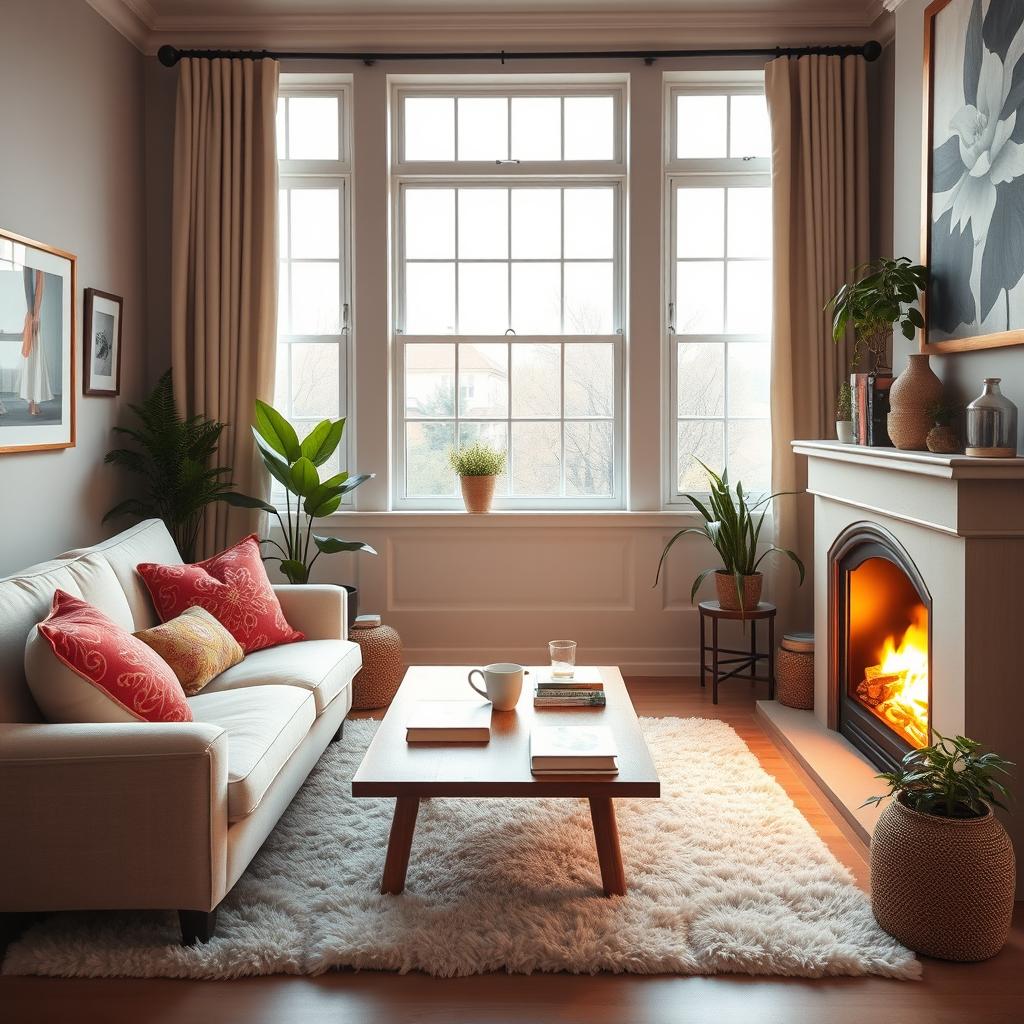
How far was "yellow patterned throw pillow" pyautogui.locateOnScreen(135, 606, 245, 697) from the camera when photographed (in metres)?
2.94

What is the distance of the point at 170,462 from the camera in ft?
14.2

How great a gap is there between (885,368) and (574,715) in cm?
238

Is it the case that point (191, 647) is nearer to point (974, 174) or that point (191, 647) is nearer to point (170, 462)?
point (170, 462)

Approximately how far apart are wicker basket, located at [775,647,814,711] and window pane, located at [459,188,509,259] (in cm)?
235

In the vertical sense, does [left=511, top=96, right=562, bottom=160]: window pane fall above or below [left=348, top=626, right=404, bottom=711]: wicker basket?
above

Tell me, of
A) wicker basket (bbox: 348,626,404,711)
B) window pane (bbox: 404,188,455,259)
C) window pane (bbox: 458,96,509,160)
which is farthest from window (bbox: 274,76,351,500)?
wicker basket (bbox: 348,626,404,711)

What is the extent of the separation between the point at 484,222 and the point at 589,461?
50.6 inches

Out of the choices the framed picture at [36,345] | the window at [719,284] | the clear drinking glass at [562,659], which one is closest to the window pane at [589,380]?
the window at [719,284]

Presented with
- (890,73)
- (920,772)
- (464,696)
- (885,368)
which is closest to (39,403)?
(464,696)

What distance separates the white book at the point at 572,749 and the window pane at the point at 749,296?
9.10 feet

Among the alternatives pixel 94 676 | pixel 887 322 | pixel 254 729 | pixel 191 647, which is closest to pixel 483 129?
pixel 887 322

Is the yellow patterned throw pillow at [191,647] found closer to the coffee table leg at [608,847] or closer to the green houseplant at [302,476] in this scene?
the green houseplant at [302,476]

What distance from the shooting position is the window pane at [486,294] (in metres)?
4.82

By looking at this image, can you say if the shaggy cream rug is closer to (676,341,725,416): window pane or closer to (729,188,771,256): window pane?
(676,341,725,416): window pane
